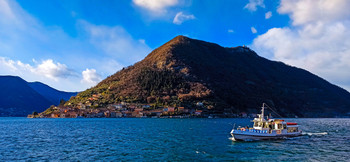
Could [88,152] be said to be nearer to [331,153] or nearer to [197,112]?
[331,153]

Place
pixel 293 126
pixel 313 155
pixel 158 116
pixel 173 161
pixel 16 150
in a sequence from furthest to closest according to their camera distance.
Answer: pixel 158 116 < pixel 293 126 < pixel 16 150 < pixel 313 155 < pixel 173 161

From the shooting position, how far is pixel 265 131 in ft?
197

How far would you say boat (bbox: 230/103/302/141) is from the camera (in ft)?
182

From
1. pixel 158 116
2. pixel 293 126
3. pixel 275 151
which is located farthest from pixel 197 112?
pixel 275 151

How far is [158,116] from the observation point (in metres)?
191

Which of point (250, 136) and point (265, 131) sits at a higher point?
point (265, 131)

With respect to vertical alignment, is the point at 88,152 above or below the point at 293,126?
below

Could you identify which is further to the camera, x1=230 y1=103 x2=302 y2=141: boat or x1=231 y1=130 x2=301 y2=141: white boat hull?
x1=230 y1=103 x2=302 y2=141: boat

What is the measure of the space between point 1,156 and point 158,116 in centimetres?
15437

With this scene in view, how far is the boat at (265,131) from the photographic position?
5555 cm

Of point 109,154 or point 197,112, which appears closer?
point 109,154

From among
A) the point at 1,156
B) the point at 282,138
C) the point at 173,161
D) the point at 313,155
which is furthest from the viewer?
the point at 282,138

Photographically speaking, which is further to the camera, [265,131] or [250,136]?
[265,131]

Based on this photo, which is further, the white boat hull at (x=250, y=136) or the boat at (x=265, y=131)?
the boat at (x=265, y=131)
